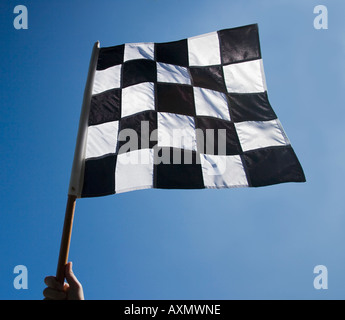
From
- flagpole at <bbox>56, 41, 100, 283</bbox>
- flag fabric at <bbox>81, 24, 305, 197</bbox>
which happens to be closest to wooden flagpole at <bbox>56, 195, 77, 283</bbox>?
flagpole at <bbox>56, 41, 100, 283</bbox>

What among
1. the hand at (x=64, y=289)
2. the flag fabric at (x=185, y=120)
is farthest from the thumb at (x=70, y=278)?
the flag fabric at (x=185, y=120)

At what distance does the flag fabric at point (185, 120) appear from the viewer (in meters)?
3.08

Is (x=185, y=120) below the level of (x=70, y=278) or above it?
above

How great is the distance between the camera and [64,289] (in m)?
2.09

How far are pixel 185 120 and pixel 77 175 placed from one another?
4.55ft

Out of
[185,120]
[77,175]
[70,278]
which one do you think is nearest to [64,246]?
[70,278]

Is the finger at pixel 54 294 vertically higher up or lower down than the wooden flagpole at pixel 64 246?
lower down

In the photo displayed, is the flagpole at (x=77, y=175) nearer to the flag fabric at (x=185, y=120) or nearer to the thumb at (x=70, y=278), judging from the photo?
the thumb at (x=70, y=278)

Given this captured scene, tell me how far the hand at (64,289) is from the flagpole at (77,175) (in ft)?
0.13

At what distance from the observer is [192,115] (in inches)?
142

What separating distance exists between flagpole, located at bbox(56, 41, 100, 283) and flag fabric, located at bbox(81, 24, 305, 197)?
0.46 feet

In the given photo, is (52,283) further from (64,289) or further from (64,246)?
(64,246)

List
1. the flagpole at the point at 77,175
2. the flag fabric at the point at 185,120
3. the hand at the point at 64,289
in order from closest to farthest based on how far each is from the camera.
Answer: the hand at the point at 64,289
the flagpole at the point at 77,175
the flag fabric at the point at 185,120
